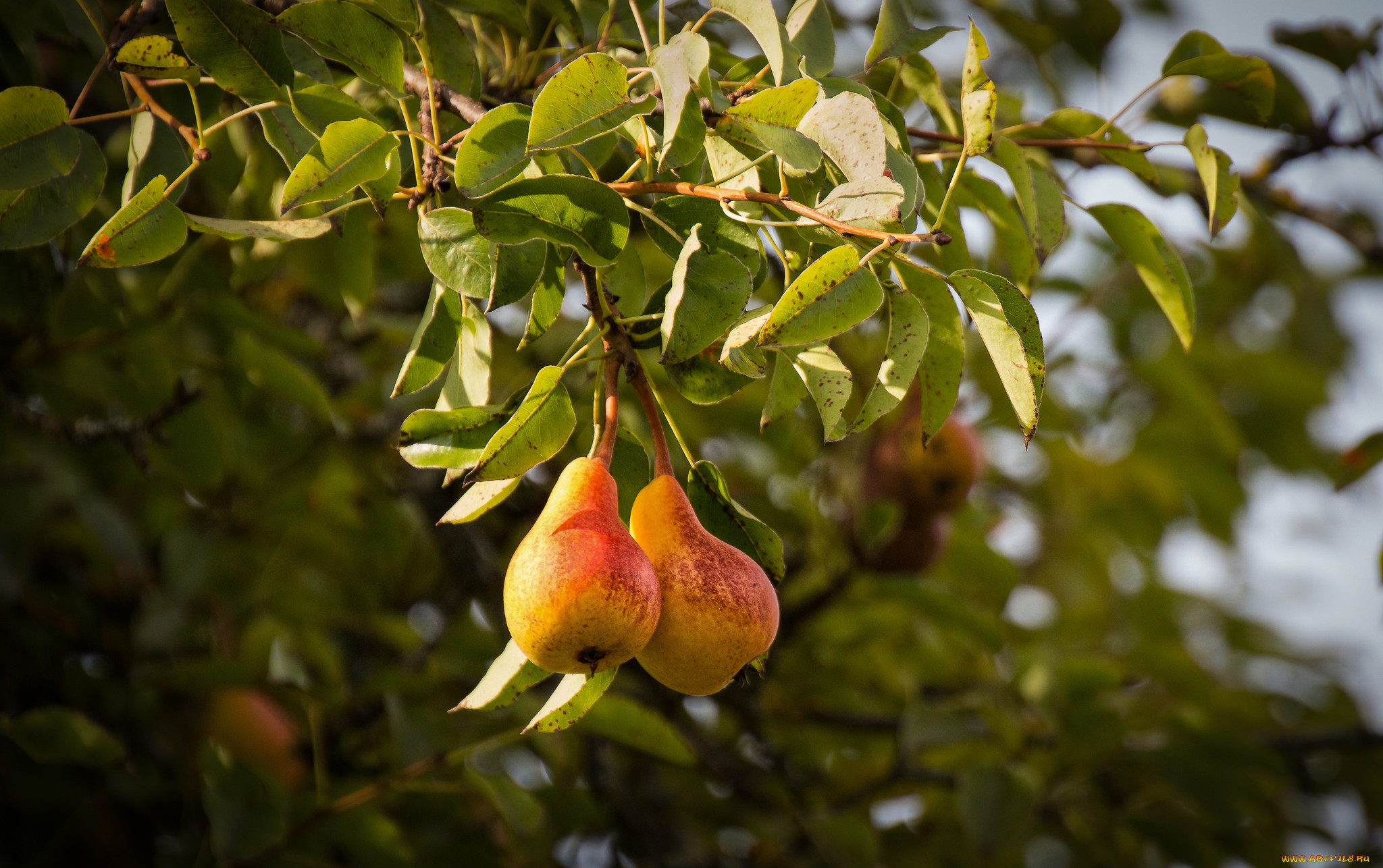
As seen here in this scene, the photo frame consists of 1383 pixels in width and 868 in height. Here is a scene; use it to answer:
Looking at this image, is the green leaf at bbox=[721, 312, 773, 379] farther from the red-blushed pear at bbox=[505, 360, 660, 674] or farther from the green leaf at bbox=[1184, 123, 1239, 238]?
the green leaf at bbox=[1184, 123, 1239, 238]

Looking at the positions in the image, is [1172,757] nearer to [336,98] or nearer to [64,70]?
[336,98]

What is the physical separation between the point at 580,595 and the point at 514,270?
268 mm

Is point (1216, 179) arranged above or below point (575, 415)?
above

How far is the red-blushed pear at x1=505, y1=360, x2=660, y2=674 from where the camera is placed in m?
0.67

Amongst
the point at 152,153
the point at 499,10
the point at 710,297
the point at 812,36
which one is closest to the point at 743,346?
the point at 710,297

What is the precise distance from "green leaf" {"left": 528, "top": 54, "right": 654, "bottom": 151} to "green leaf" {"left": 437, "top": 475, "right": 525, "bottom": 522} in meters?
0.26

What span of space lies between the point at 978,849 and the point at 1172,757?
2.00ft

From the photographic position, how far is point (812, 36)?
0.92 meters

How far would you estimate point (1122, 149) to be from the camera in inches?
39.3

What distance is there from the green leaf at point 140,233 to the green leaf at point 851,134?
1.70ft

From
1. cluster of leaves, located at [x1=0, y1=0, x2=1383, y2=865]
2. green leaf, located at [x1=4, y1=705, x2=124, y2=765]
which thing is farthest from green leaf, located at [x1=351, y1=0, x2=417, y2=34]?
green leaf, located at [x1=4, y1=705, x2=124, y2=765]

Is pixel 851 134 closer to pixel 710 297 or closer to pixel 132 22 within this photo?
pixel 710 297

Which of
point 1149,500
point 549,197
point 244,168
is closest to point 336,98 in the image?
point 549,197

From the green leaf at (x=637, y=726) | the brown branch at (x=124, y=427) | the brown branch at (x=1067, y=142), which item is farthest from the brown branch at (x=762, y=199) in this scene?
the brown branch at (x=124, y=427)
